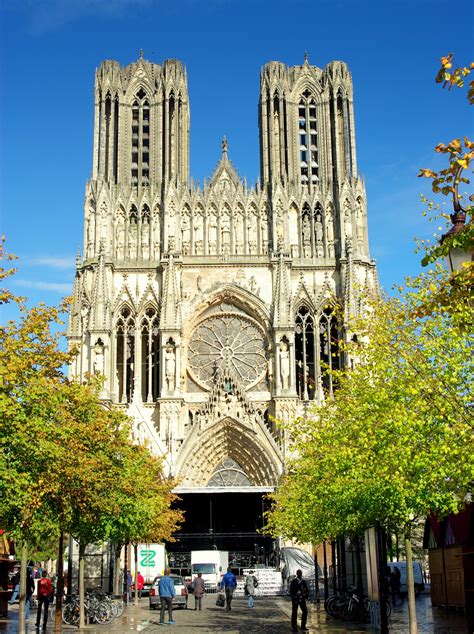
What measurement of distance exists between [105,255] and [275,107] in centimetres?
1381

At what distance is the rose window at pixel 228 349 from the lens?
47.4 metres

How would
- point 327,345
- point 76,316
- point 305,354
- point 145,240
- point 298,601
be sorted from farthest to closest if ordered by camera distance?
point 145,240 < point 327,345 < point 76,316 < point 305,354 < point 298,601

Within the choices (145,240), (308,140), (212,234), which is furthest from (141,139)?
(308,140)

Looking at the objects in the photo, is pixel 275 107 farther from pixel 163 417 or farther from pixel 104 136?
pixel 163 417

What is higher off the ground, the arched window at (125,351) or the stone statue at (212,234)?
the stone statue at (212,234)

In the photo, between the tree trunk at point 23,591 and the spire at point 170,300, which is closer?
the tree trunk at point 23,591

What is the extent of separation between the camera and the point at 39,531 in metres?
20.1

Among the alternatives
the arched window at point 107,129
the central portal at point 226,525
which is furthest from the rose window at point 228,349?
the arched window at point 107,129

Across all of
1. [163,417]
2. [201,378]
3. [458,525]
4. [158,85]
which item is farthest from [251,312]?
[458,525]

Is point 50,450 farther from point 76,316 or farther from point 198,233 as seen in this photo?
point 198,233

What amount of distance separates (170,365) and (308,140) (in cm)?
1625

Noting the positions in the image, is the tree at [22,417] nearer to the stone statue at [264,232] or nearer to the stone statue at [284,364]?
the stone statue at [284,364]

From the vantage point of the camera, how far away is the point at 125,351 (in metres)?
47.5

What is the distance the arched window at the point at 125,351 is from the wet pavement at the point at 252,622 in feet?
57.1
